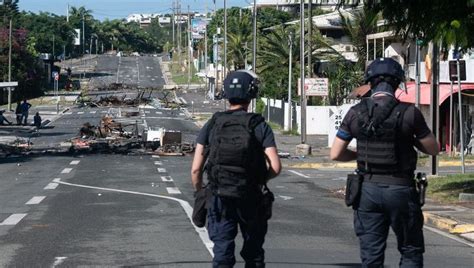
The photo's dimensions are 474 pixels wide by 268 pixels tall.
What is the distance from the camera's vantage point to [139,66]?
157750mm

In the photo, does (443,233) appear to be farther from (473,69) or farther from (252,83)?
(473,69)

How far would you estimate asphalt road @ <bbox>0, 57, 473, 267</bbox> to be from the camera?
37.1 ft

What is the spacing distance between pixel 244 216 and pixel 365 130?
43.5 inches

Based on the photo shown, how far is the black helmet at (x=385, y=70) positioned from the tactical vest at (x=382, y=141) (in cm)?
26

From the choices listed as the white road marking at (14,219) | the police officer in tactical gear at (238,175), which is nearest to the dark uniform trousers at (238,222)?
the police officer in tactical gear at (238,175)

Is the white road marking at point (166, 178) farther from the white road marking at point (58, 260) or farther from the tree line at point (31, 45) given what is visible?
the tree line at point (31, 45)

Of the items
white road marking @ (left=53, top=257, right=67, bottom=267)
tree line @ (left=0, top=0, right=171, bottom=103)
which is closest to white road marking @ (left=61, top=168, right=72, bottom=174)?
white road marking @ (left=53, top=257, right=67, bottom=267)

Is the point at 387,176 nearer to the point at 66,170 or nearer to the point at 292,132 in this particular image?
the point at 66,170

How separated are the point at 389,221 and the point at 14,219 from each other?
9.73 meters

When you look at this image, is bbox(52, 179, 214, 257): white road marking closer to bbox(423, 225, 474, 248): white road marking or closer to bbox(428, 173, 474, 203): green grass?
bbox(423, 225, 474, 248): white road marking

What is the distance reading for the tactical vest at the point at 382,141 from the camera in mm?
7191

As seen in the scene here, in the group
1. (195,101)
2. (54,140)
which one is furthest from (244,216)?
(195,101)

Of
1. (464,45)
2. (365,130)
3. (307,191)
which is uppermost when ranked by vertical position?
(464,45)

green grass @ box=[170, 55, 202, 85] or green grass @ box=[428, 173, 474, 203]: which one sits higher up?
green grass @ box=[170, 55, 202, 85]
